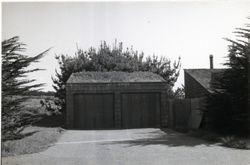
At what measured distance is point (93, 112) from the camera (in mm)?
24234

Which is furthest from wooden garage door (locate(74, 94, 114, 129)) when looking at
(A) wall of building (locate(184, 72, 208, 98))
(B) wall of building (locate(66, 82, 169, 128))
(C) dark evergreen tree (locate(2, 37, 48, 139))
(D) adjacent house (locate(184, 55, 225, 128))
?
(C) dark evergreen tree (locate(2, 37, 48, 139))

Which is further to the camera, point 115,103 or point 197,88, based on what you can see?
point 197,88

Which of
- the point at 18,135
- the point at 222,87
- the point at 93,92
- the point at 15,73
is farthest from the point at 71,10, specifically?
the point at 93,92

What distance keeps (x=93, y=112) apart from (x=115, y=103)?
1303mm

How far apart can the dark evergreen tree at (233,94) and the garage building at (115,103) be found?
646 cm

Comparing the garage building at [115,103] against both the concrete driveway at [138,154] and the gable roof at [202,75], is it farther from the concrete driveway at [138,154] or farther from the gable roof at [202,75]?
the concrete driveway at [138,154]

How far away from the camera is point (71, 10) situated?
426 inches

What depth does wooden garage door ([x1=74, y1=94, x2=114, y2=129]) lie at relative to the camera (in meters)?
24.2

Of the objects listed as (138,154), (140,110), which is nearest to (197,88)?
(140,110)

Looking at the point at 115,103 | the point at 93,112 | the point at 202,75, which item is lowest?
the point at 93,112

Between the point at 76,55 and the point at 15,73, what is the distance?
65.1ft

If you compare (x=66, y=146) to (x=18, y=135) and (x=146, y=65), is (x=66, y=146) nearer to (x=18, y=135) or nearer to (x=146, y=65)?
(x=18, y=135)

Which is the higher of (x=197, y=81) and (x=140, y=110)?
(x=197, y=81)

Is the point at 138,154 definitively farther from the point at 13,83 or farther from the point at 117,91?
the point at 117,91
